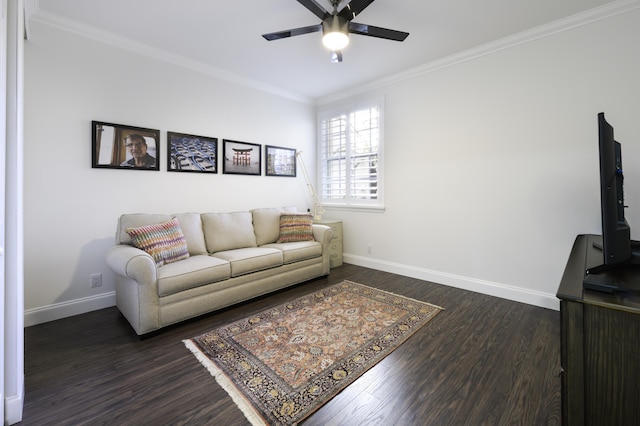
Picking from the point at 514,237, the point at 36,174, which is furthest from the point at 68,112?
the point at 514,237

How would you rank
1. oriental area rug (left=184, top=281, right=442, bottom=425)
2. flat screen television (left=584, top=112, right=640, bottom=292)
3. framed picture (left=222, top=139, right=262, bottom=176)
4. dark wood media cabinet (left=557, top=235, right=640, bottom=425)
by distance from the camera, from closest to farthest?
dark wood media cabinet (left=557, top=235, right=640, bottom=425) < flat screen television (left=584, top=112, right=640, bottom=292) < oriental area rug (left=184, top=281, right=442, bottom=425) < framed picture (left=222, top=139, right=262, bottom=176)

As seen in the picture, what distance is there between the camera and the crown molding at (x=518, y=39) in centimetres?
242

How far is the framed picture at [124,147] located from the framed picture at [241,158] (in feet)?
2.74

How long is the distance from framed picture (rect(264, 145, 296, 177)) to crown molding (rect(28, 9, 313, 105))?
0.87 meters

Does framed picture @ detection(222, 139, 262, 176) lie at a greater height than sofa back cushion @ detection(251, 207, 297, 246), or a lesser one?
greater

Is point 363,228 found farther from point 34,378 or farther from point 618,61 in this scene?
point 34,378

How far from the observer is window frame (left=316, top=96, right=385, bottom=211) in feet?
13.4

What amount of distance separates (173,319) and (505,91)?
3907mm

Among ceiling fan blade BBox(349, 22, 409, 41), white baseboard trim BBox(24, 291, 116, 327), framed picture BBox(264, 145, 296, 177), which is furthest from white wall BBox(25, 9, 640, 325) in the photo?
ceiling fan blade BBox(349, 22, 409, 41)

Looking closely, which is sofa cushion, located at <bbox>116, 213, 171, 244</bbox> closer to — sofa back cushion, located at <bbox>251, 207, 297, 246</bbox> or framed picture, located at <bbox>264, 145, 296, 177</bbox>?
sofa back cushion, located at <bbox>251, 207, 297, 246</bbox>

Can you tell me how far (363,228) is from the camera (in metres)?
4.36

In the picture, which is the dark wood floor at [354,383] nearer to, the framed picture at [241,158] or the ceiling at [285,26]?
the framed picture at [241,158]

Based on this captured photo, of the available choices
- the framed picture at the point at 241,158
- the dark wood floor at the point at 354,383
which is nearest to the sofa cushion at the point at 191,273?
the dark wood floor at the point at 354,383

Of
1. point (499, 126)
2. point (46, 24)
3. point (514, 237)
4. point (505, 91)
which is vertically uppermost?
point (46, 24)
